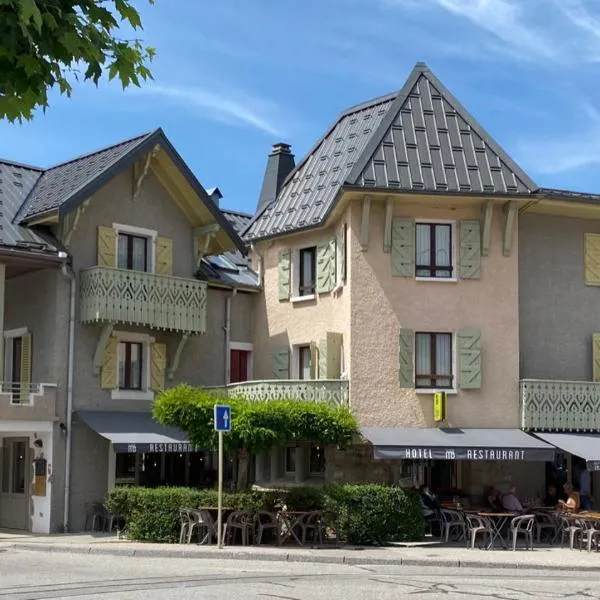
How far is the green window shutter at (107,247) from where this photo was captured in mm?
26828

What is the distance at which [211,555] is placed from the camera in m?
19.7

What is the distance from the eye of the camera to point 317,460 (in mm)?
27141

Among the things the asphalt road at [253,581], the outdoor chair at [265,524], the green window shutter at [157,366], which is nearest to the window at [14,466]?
the green window shutter at [157,366]

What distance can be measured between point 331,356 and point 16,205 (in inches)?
347

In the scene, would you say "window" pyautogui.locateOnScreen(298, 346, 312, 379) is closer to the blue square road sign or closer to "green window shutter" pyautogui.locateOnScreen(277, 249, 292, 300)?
"green window shutter" pyautogui.locateOnScreen(277, 249, 292, 300)

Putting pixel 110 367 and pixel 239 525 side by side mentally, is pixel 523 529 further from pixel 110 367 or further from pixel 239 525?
pixel 110 367

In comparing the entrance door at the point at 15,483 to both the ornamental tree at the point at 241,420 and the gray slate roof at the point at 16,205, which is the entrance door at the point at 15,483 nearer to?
the gray slate roof at the point at 16,205

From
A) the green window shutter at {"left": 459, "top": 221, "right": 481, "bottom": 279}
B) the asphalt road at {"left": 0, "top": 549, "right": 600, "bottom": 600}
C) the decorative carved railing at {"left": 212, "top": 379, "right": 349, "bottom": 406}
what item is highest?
the green window shutter at {"left": 459, "top": 221, "right": 481, "bottom": 279}

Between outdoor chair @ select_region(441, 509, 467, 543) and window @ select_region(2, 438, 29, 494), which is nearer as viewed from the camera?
outdoor chair @ select_region(441, 509, 467, 543)

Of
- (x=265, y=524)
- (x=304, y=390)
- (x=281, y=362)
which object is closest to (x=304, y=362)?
(x=281, y=362)

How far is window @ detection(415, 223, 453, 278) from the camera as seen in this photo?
1032 inches

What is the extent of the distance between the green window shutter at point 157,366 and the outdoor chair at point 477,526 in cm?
926

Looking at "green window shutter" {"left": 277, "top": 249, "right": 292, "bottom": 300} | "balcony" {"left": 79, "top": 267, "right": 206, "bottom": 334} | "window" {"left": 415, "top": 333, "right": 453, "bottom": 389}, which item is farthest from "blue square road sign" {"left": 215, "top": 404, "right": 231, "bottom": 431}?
"green window shutter" {"left": 277, "top": 249, "right": 292, "bottom": 300}

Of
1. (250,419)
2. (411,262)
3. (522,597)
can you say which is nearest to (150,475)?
(250,419)
